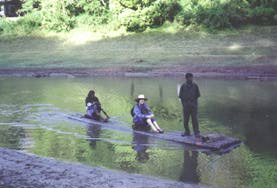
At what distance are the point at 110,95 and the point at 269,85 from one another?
9.39 metres

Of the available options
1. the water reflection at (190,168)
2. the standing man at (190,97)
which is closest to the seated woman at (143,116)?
the standing man at (190,97)

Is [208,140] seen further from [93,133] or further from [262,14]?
[262,14]

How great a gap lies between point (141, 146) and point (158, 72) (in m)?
22.5

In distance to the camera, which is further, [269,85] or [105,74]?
[105,74]

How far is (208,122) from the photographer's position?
1922 centimetres

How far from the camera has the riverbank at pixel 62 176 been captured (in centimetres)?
1051

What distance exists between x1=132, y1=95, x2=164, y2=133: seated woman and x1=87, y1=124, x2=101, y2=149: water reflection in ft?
4.74

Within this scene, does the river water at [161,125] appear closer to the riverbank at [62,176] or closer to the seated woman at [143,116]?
the seated woman at [143,116]

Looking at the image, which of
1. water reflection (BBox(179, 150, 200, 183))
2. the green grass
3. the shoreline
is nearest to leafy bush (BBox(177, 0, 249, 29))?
the green grass

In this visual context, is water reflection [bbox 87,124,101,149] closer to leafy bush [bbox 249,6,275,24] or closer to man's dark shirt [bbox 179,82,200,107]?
man's dark shirt [bbox 179,82,200,107]

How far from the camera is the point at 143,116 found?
16.8 metres

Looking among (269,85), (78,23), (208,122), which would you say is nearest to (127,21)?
(78,23)

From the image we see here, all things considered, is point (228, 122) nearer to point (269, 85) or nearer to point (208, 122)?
point (208, 122)

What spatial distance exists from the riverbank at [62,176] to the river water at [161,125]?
84 cm
